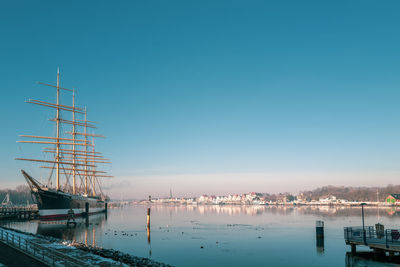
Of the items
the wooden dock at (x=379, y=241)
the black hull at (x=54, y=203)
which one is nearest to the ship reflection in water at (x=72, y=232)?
the black hull at (x=54, y=203)

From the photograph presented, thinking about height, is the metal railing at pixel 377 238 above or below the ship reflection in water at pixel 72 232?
above

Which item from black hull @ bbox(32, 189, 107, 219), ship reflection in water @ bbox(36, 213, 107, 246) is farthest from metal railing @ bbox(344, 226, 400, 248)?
black hull @ bbox(32, 189, 107, 219)

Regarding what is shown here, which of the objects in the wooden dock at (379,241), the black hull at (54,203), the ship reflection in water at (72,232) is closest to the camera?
the wooden dock at (379,241)

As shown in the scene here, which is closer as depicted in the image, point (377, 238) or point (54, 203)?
point (377, 238)

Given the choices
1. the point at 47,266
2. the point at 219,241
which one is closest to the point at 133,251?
the point at 219,241

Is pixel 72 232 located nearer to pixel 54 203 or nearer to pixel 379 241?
pixel 54 203

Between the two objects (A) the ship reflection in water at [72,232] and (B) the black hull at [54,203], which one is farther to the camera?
(B) the black hull at [54,203]

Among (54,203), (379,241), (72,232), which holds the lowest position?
(72,232)

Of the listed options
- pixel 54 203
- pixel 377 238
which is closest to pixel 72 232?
pixel 54 203

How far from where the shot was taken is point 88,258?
27688mm

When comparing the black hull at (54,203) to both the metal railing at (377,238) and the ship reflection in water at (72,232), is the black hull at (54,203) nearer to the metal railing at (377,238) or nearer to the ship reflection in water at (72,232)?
the ship reflection in water at (72,232)

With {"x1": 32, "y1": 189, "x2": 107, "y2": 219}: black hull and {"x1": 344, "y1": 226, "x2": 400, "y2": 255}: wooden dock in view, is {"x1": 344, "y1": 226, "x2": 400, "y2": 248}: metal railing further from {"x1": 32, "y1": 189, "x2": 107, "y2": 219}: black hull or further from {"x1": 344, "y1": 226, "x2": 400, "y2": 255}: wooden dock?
{"x1": 32, "y1": 189, "x2": 107, "y2": 219}: black hull

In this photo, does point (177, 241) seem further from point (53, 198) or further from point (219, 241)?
point (53, 198)

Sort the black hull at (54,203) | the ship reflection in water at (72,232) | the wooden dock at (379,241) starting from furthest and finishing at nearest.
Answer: the black hull at (54,203) → the ship reflection in water at (72,232) → the wooden dock at (379,241)
